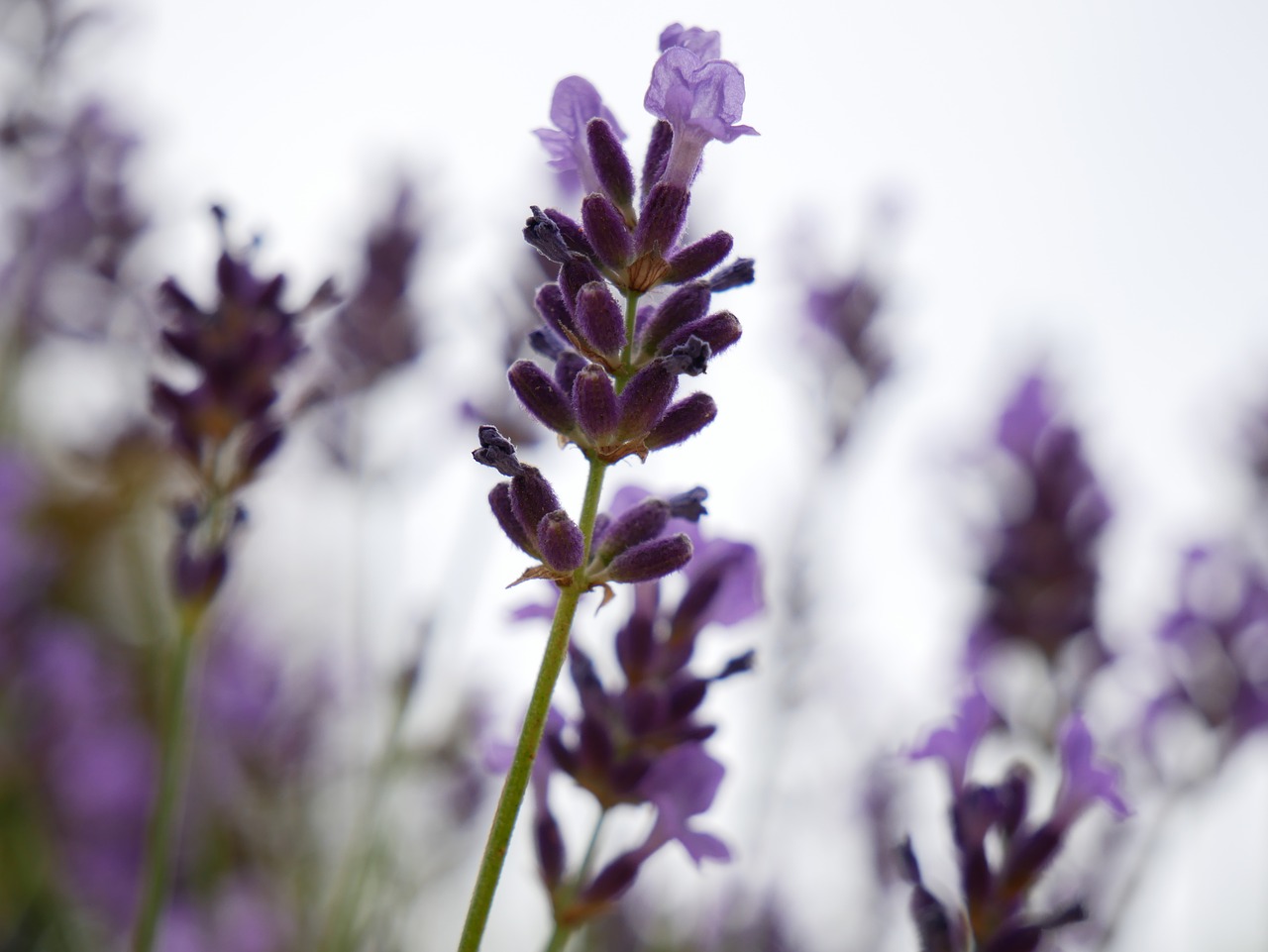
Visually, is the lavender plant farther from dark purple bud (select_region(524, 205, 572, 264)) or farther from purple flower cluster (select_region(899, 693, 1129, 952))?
purple flower cluster (select_region(899, 693, 1129, 952))

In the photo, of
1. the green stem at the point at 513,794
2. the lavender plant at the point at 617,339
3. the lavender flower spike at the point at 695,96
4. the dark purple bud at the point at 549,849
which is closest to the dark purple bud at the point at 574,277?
the lavender plant at the point at 617,339

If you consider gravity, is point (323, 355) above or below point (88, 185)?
below

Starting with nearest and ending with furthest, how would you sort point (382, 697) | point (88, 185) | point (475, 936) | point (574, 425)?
point (475, 936) → point (574, 425) → point (382, 697) → point (88, 185)

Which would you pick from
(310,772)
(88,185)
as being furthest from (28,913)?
(88,185)

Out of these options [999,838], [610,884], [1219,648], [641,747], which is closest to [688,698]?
[641,747]

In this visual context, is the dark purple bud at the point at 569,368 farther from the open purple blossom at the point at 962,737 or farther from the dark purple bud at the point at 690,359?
the open purple blossom at the point at 962,737

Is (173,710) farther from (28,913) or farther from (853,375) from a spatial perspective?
(853,375)

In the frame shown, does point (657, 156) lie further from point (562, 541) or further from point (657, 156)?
point (562, 541)
